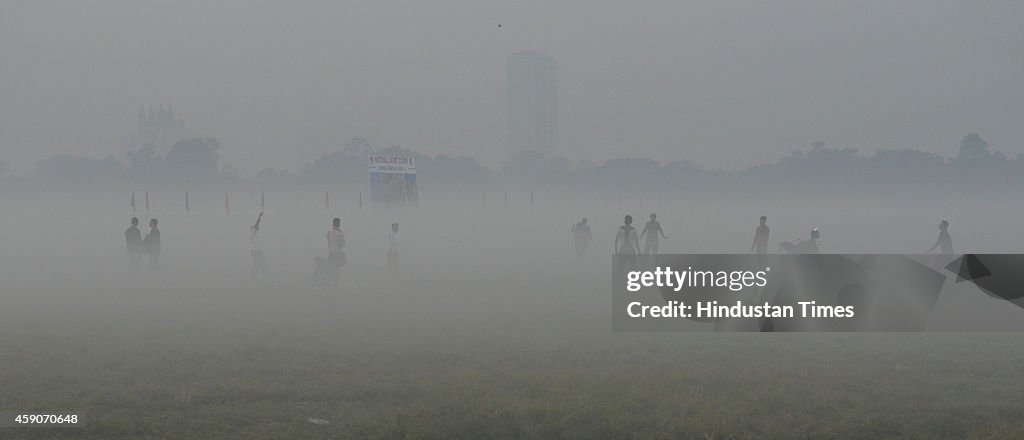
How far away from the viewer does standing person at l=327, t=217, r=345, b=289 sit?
24422 mm

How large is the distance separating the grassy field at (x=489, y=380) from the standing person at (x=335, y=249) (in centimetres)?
559

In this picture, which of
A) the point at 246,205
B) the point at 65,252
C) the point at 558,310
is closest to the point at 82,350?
the point at 558,310

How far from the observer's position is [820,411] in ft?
32.9

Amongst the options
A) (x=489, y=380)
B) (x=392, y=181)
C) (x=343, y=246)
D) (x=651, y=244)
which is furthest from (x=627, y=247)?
(x=392, y=181)

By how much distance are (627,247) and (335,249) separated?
301 inches

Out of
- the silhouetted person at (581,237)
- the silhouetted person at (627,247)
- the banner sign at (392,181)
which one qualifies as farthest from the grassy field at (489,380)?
the banner sign at (392,181)

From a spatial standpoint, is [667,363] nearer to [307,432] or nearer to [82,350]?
[307,432]

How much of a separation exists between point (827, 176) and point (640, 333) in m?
150

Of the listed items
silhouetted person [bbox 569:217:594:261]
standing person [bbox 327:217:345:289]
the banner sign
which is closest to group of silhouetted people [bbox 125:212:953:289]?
standing person [bbox 327:217:345:289]

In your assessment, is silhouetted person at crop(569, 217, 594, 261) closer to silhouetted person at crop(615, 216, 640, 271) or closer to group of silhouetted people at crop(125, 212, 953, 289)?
group of silhouetted people at crop(125, 212, 953, 289)

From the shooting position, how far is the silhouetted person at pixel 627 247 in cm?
2525

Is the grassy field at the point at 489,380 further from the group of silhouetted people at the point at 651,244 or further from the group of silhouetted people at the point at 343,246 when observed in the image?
the group of silhouetted people at the point at 651,244

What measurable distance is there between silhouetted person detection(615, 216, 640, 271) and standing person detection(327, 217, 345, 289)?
7.20m

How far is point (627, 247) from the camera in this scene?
25.3 metres
